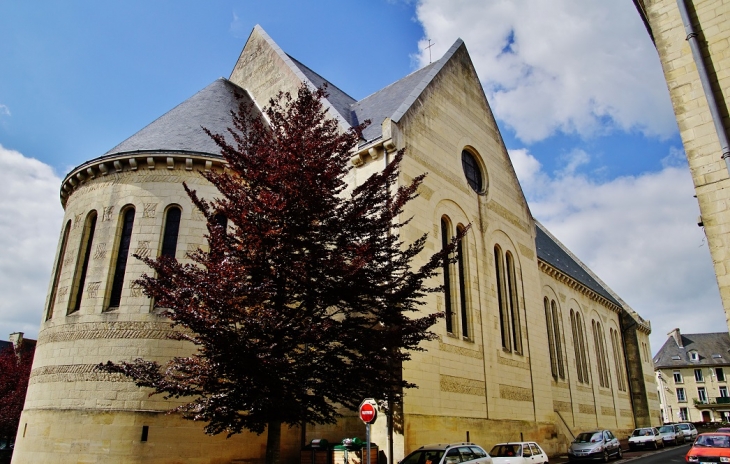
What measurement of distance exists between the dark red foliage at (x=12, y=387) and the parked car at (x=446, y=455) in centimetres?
2056

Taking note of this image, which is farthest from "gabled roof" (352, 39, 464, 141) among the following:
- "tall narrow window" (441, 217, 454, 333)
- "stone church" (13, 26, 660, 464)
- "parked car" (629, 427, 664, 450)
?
"parked car" (629, 427, 664, 450)

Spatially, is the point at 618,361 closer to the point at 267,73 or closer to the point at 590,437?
the point at 590,437

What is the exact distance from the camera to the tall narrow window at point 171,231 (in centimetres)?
1490

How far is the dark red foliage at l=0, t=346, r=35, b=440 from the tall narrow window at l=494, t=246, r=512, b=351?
2179 cm

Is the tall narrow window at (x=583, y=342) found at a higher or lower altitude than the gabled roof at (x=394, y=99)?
lower

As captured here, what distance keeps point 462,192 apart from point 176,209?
10232 mm

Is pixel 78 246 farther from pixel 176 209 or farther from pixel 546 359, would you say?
pixel 546 359

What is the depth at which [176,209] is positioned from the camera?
50.2 feet

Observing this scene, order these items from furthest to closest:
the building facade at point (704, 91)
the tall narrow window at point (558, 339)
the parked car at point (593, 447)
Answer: the tall narrow window at point (558, 339) → the parked car at point (593, 447) → the building facade at point (704, 91)

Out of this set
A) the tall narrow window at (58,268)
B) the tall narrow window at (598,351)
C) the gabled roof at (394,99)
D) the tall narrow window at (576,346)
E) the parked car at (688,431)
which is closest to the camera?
the tall narrow window at (58,268)

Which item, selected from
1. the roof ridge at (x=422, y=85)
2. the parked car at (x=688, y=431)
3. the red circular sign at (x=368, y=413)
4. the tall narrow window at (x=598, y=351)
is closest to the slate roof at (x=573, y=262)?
the tall narrow window at (x=598, y=351)

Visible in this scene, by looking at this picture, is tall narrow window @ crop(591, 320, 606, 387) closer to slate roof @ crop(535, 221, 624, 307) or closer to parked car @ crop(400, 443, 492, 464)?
slate roof @ crop(535, 221, 624, 307)

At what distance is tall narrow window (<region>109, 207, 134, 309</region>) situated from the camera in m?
14.5

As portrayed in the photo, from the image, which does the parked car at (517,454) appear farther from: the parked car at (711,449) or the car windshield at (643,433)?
the car windshield at (643,433)
